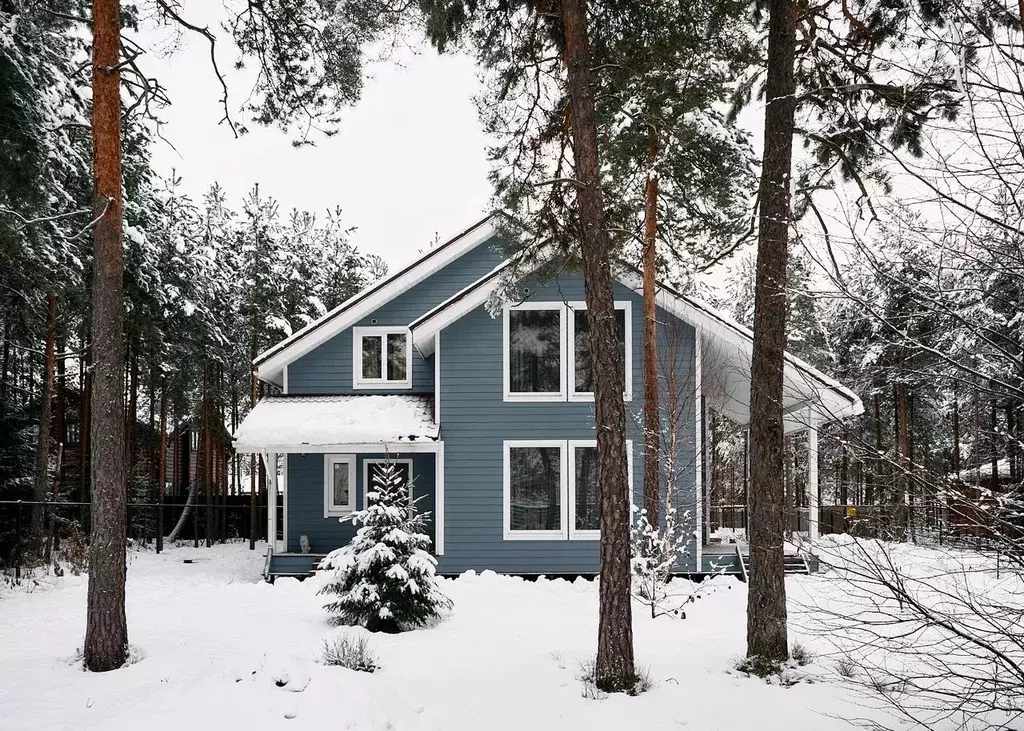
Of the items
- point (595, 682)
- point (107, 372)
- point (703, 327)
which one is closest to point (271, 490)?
point (107, 372)

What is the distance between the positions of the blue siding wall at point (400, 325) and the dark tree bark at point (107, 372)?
27.2 feet

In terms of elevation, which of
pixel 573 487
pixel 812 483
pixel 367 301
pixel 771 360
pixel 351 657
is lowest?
pixel 351 657

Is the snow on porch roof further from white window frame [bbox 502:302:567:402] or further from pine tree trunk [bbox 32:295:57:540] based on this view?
pine tree trunk [bbox 32:295:57:540]

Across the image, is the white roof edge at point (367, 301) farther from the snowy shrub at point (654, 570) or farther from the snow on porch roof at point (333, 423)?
the snowy shrub at point (654, 570)

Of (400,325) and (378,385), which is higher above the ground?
(400,325)

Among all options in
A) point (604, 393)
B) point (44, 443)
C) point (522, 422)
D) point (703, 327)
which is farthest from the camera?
point (44, 443)

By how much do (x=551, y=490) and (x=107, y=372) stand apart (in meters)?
7.89

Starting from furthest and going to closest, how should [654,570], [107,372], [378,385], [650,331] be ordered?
[378,385]
[650,331]
[654,570]
[107,372]

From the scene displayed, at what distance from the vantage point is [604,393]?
7.02m

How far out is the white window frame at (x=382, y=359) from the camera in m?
15.8

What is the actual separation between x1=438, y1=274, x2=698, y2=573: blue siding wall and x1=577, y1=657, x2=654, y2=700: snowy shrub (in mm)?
6156

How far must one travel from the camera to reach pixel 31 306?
13.3 meters

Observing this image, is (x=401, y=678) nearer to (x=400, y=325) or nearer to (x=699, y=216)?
(x=699, y=216)

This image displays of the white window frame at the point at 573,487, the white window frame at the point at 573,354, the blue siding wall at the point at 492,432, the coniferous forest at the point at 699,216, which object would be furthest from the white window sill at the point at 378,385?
the coniferous forest at the point at 699,216
